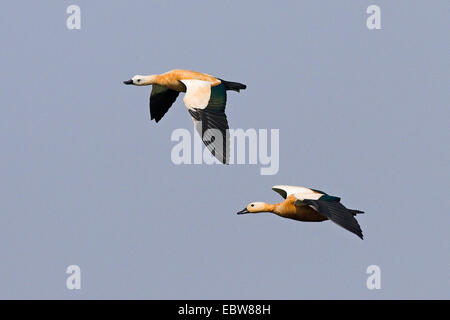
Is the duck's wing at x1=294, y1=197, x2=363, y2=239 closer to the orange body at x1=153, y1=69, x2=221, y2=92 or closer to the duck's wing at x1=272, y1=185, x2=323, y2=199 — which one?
the duck's wing at x1=272, y1=185, x2=323, y2=199

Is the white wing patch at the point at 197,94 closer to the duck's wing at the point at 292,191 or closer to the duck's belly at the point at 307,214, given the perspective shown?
the duck's wing at the point at 292,191

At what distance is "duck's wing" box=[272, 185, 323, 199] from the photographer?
21.2m

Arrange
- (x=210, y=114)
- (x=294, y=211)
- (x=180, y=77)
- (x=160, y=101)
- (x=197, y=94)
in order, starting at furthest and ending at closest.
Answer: (x=160, y=101) < (x=180, y=77) < (x=197, y=94) < (x=294, y=211) < (x=210, y=114)

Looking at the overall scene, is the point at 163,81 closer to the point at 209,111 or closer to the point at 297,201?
the point at 209,111

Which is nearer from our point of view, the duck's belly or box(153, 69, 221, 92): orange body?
the duck's belly

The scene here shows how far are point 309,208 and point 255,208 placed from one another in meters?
1.41

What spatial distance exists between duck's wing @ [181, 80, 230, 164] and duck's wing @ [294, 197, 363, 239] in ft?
5.03

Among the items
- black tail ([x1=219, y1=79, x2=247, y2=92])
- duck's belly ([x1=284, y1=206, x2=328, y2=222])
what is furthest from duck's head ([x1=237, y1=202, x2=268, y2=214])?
black tail ([x1=219, y1=79, x2=247, y2=92])

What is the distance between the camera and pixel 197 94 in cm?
2142

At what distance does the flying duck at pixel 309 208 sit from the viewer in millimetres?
19250

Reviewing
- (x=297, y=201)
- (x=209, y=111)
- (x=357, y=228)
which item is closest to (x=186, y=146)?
(x=209, y=111)

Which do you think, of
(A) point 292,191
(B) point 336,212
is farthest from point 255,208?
(B) point 336,212

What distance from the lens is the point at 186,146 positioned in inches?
813

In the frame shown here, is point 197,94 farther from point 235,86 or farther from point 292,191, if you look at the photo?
point 292,191
